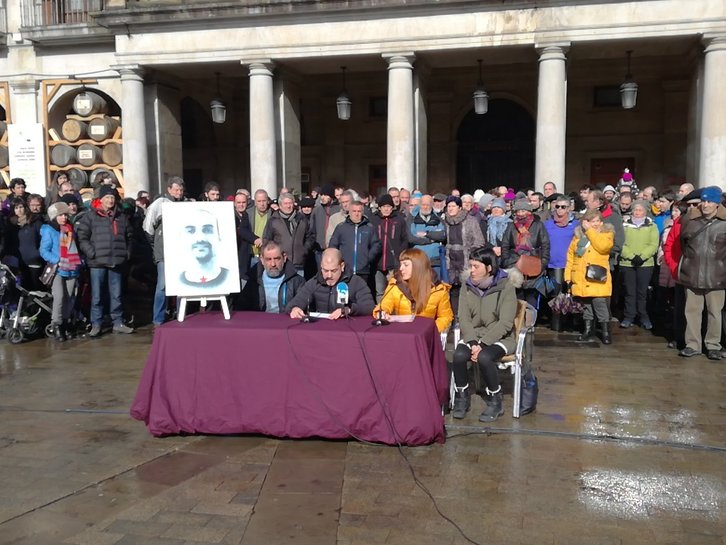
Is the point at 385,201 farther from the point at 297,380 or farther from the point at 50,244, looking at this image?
the point at 50,244

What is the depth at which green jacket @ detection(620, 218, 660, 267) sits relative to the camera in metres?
9.72

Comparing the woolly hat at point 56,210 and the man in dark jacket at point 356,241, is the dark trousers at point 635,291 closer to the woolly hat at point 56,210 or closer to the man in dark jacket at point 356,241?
the man in dark jacket at point 356,241

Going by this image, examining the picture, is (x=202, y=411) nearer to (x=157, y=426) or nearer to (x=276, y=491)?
(x=157, y=426)

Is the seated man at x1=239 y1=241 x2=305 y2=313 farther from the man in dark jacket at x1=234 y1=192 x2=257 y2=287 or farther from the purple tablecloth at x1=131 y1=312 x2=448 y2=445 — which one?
the man in dark jacket at x1=234 y1=192 x2=257 y2=287

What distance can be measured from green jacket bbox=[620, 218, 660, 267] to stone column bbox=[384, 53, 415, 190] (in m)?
5.92

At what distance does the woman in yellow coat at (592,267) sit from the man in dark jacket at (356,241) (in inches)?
102

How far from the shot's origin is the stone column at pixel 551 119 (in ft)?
A: 46.2

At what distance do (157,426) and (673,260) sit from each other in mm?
6559

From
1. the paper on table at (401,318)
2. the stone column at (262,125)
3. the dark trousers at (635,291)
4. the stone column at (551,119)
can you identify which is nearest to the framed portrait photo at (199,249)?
the paper on table at (401,318)

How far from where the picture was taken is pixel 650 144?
1842cm

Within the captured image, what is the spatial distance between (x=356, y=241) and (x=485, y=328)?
302 cm

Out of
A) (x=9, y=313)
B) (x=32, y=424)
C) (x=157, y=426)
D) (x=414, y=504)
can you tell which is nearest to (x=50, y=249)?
(x=9, y=313)

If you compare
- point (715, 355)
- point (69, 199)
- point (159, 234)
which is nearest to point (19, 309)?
point (69, 199)

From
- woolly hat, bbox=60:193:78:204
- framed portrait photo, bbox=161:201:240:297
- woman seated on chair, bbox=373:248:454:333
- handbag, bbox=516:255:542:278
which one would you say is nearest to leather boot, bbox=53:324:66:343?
woolly hat, bbox=60:193:78:204
